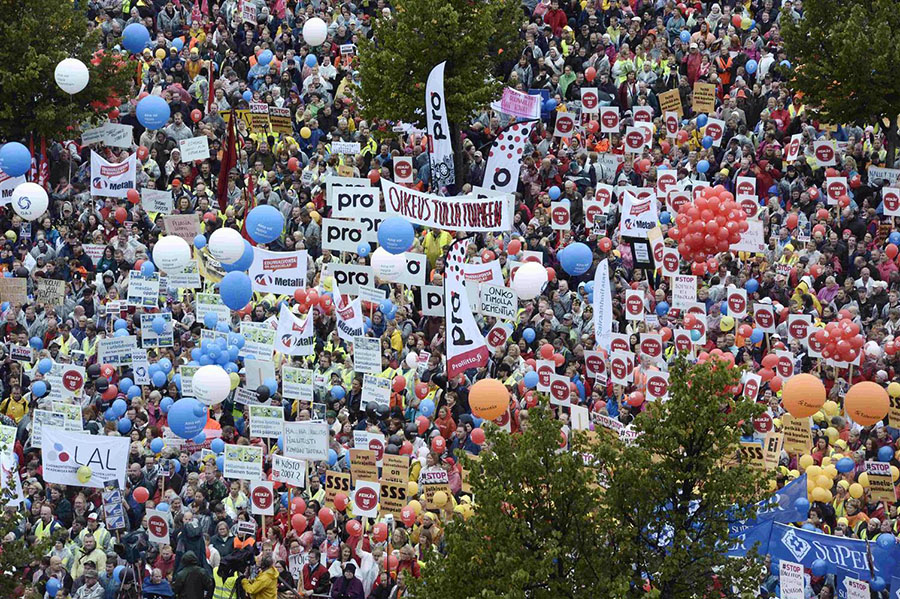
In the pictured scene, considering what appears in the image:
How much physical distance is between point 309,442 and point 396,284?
451 cm

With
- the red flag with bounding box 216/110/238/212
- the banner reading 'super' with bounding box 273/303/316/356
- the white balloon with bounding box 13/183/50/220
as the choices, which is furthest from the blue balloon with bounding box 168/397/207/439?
the white balloon with bounding box 13/183/50/220

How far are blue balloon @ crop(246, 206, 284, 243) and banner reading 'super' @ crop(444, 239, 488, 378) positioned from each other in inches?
139

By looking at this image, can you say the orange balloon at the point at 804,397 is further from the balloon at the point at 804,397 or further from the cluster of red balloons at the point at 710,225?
the cluster of red balloons at the point at 710,225

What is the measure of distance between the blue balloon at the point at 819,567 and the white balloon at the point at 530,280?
7.21 meters

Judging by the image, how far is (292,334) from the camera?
32156 mm

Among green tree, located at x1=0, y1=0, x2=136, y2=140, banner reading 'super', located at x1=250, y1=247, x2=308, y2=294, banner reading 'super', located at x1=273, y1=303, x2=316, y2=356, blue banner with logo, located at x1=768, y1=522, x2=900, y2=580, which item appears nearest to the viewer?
blue banner with logo, located at x1=768, y1=522, x2=900, y2=580

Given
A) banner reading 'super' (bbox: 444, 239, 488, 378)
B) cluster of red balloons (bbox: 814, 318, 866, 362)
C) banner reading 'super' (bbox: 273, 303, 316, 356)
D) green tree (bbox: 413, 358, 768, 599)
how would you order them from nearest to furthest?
green tree (bbox: 413, 358, 768, 599) < cluster of red balloons (bbox: 814, 318, 866, 362) < banner reading 'super' (bbox: 444, 239, 488, 378) < banner reading 'super' (bbox: 273, 303, 316, 356)

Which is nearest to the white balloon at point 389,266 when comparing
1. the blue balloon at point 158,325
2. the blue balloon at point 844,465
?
the blue balloon at point 158,325

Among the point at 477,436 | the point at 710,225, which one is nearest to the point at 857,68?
the point at 710,225

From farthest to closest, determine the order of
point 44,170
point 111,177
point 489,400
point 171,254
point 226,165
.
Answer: point 44,170 < point 111,177 < point 226,165 < point 171,254 < point 489,400

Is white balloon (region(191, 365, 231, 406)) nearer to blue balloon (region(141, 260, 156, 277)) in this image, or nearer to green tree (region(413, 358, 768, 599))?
blue balloon (region(141, 260, 156, 277))

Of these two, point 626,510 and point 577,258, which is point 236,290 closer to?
point 577,258

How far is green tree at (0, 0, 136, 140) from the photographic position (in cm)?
3812

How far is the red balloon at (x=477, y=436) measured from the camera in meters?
30.5
